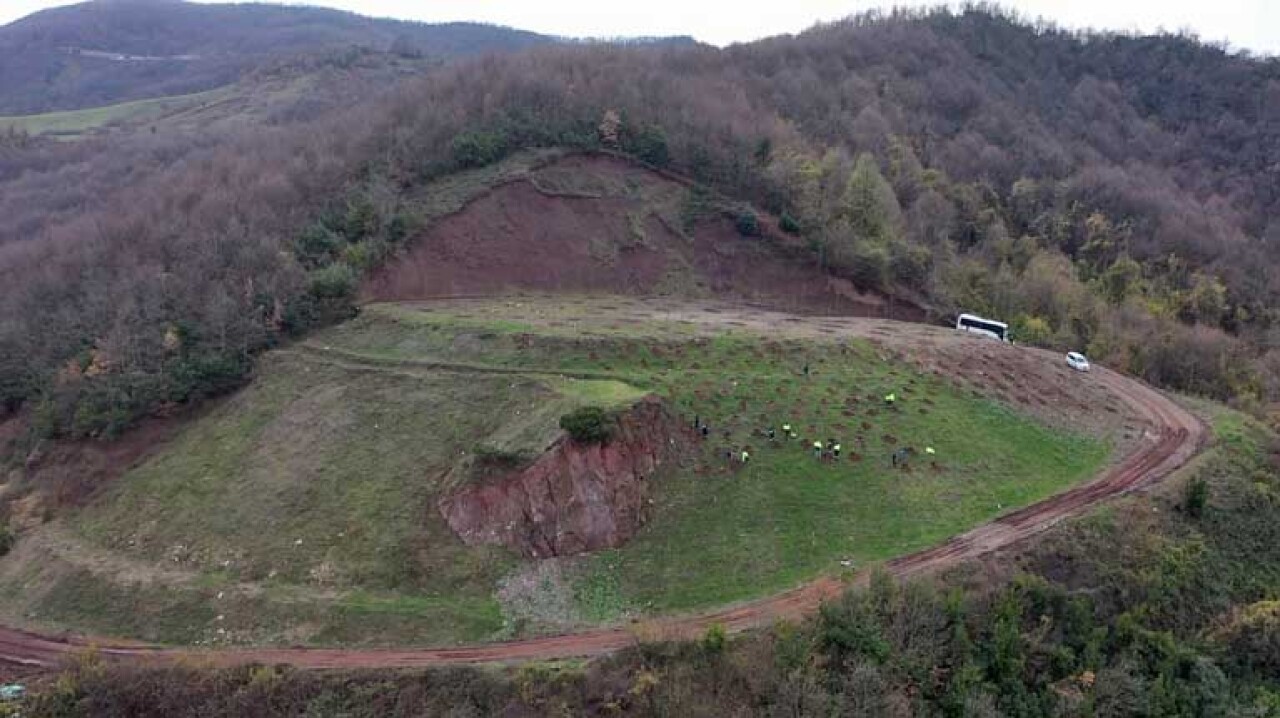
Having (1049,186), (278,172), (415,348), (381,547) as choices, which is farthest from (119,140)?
(1049,186)

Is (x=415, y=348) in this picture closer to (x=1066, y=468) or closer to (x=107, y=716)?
(x=107, y=716)

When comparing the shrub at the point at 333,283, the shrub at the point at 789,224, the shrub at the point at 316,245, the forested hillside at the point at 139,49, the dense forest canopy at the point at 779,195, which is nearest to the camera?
the dense forest canopy at the point at 779,195

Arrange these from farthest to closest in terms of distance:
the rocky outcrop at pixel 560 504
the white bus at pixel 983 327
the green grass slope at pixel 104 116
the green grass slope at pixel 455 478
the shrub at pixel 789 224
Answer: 1. the green grass slope at pixel 104 116
2. the shrub at pixel 789 224
3. the white bus at pixel 983 327
4. the rocky outcrop at pixel 560 504
5. the green grass slope at pixel 455 478

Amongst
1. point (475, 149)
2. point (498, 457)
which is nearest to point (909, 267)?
point (475, 149)

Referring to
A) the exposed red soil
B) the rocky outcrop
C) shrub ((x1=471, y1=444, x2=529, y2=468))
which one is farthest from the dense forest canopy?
the rocky outcrop

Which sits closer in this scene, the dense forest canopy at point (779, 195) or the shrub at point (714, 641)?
the shrub at point (714, 641)

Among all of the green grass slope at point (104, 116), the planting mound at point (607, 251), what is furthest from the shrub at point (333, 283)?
the green grass slope at point (104, 116)

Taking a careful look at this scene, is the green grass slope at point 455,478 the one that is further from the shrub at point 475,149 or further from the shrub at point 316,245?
the shrub at point 475,149
